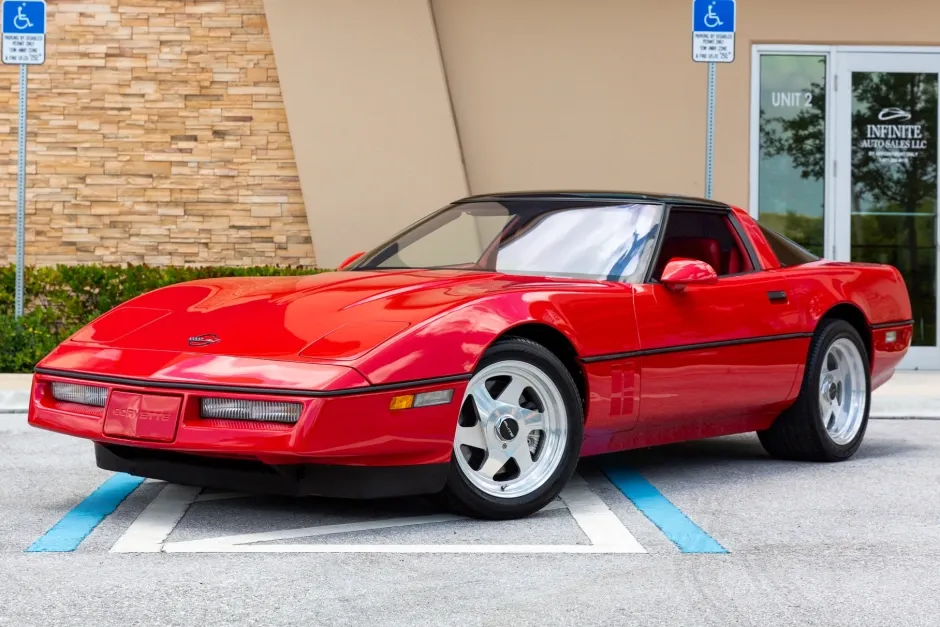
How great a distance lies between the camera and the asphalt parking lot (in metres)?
4.00

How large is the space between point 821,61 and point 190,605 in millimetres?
9827

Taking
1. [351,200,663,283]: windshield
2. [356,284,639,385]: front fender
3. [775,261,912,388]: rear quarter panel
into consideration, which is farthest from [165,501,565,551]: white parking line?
[775,261,912,388]: rear quarter panel

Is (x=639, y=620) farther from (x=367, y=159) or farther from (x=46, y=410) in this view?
(x=367, y=159)

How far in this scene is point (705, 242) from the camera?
6.74 meters

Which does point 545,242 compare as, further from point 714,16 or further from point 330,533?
point 714,16

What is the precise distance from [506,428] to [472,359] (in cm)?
38

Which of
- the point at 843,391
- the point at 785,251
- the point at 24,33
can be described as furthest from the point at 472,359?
the point at 24,33

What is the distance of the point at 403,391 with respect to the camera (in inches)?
194

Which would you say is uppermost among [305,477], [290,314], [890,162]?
[890,162]

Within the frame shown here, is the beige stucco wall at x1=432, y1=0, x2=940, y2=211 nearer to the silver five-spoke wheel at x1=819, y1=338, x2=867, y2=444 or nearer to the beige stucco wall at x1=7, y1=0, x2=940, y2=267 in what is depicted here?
the beige stucco wall at x1=7, y1=0, x2=940, y2=267

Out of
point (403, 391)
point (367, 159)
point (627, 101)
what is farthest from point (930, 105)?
point (403, 391)

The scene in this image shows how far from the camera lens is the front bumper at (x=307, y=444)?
4785 millimetres

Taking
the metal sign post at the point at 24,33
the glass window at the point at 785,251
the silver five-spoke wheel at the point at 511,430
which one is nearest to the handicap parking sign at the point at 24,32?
the metal sign post at the point at 24,33

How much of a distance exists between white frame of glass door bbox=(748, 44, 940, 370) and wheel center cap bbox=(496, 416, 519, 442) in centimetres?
748
